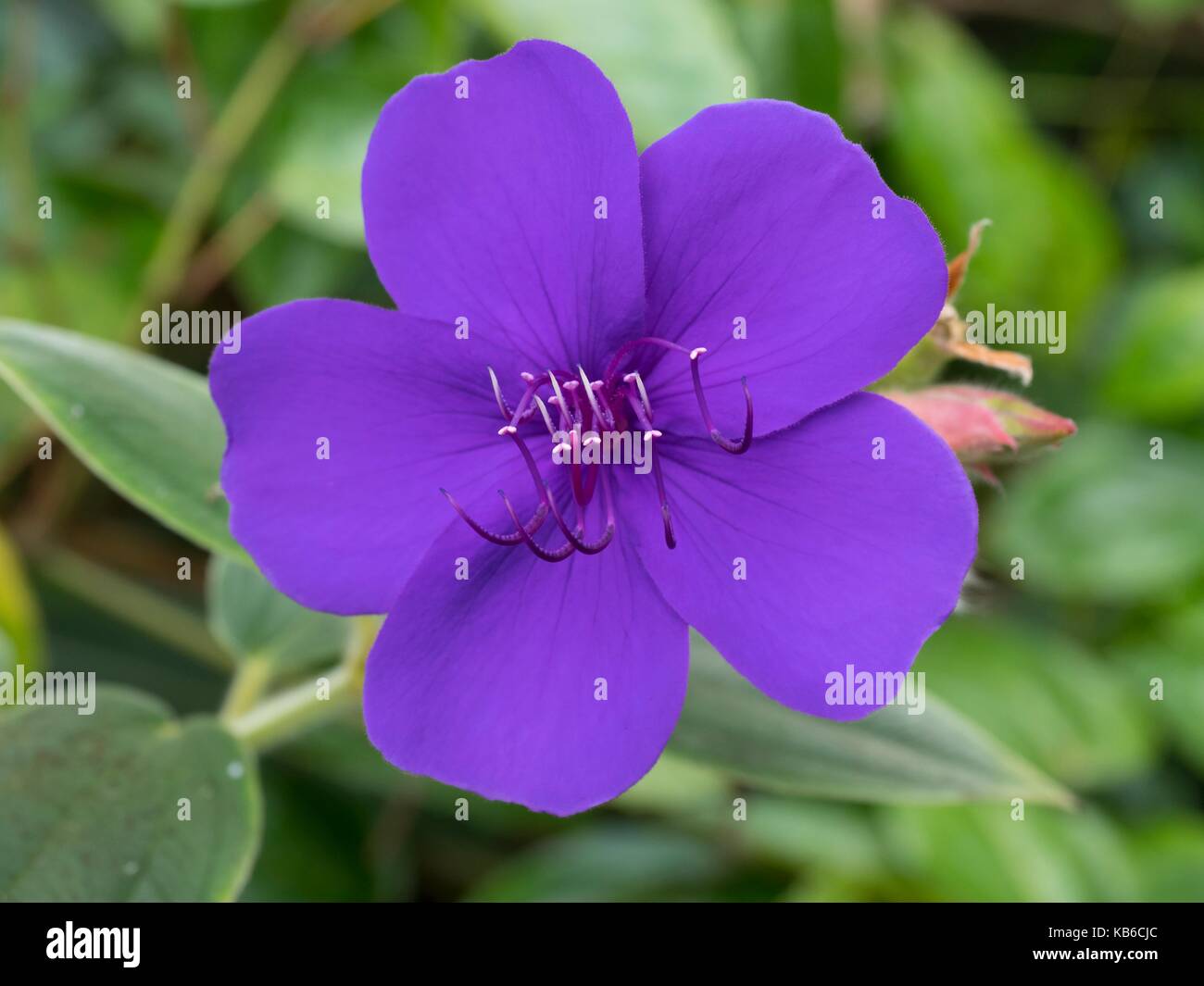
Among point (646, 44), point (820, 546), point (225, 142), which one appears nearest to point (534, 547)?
point (820, 546)

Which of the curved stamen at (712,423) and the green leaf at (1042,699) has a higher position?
the curved stamen at (712,423)

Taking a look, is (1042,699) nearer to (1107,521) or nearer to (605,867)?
(1107,521)

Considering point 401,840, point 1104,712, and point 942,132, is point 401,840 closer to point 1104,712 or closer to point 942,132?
point 1104,712

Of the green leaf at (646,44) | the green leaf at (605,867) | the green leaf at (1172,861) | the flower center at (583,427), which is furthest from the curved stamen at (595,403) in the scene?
the green leaf at (1172,861)

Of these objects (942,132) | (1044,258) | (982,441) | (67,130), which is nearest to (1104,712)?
(1044,258)

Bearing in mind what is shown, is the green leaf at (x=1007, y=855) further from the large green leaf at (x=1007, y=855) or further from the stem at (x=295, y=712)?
the stem at (x=295, y=712)

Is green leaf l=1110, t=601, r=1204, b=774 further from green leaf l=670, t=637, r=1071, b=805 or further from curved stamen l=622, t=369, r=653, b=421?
curved stamen l=622, t=369, r=653, b=421

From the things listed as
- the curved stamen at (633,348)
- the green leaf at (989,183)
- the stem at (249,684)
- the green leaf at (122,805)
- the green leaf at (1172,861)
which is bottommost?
the green leaf at (1172,861)
